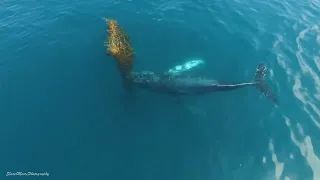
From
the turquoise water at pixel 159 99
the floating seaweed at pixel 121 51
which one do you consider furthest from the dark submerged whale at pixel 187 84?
the floating seaweed at pixel 121 51

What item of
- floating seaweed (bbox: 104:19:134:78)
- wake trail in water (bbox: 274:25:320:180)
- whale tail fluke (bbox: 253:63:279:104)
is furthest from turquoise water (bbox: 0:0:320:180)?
floating seaweed (bbox: 104:19:134:78)

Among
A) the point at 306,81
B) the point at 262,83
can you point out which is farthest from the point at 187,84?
the point at 306,81

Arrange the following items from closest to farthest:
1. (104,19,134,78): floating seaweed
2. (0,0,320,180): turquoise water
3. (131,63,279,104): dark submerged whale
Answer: (0,0,320,180): turquoise water → (131,63,279,104): dark submerged whale → (104,19,134,78): floating seaweed

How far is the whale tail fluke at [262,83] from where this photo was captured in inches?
677

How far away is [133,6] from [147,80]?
28.7 ft

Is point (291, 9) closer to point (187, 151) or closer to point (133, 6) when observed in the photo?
point (133, 6)

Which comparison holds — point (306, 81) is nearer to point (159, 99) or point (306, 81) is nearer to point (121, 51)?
point (159, 99)

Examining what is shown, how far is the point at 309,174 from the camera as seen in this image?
552 inches

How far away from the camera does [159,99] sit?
17594 mm

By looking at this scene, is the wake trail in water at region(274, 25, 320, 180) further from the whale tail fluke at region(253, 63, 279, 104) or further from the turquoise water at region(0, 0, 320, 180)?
the whale tail fluke at region(253, 63, 279, 104)

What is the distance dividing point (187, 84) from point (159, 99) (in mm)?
1962

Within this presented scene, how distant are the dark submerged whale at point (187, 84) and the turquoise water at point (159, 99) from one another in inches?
17.7

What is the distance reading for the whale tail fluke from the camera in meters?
17.2

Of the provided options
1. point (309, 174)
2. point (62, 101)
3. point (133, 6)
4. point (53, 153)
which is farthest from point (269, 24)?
point (53, 153)
